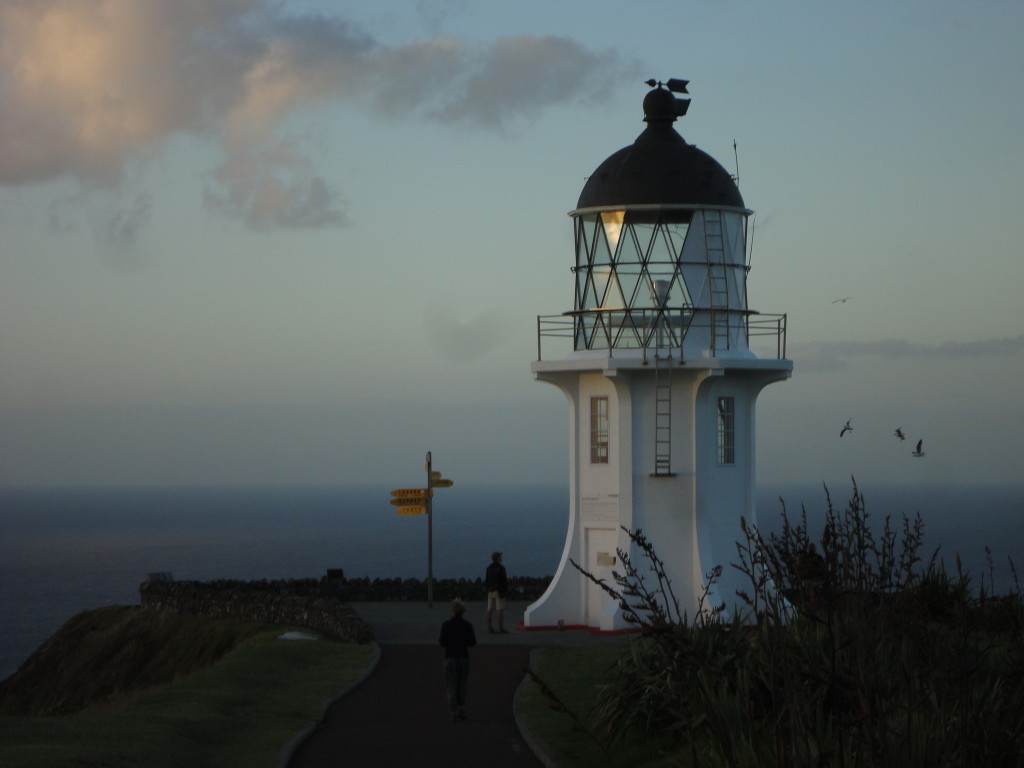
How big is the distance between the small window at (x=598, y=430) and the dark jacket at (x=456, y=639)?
9.00 m

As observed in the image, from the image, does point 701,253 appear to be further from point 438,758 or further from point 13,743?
point 13,743

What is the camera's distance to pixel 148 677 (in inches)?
1171

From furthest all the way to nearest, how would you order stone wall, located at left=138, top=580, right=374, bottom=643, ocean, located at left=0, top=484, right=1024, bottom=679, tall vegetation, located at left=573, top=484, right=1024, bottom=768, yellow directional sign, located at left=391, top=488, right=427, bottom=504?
1. ocean, located at left=0, top=484, right=1024, bottom=679
2. yellow directional sign, located at left=391, top=488, right=427, bottom=504
3. stone wall, located at left=138, top=580, right=374, bottom=643
4. tall vegetation, located at left=573, top=484, right=1024, bottom=768

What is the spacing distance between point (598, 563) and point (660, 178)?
7140 mm

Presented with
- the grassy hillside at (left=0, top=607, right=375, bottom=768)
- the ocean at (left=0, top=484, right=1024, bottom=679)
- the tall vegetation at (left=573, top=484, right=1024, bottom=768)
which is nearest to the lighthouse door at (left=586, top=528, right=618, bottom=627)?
the grassy hillside at (left=0, top=607, right=375, bottom=768)

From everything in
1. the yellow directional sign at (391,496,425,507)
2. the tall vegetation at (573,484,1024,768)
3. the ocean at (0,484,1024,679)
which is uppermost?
the yellow directional sign at (391,496,425,507)

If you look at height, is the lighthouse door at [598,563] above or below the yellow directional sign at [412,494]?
below

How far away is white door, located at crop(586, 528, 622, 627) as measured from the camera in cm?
2562

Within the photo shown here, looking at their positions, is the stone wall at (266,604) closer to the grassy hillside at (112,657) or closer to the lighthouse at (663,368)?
the grassy hillside at (112,657)

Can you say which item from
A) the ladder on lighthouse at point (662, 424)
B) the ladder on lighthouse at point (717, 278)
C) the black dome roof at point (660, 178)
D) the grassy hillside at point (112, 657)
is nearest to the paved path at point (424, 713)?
the ladder on lighthouse at point (662, 424)

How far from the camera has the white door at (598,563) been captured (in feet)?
84.1

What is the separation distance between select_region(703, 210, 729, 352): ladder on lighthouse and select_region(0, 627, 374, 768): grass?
8.77 m

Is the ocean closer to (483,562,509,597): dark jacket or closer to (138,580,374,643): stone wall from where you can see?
(138,580,374,643): stone wall

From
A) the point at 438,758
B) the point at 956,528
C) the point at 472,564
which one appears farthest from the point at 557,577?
the point at 956,528
